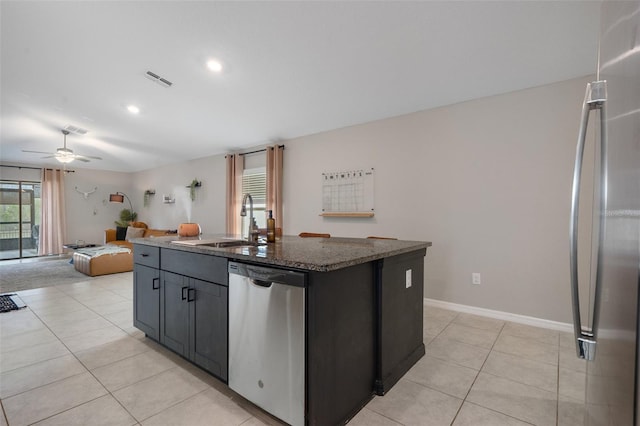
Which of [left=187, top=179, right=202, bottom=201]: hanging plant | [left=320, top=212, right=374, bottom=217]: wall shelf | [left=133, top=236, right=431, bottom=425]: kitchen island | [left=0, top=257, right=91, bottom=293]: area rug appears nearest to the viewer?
[left=133, top=236, right=431, bottom=425]: kitchen island

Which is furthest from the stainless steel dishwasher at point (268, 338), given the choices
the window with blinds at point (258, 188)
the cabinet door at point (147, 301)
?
the window with blinds at point (258, 188)

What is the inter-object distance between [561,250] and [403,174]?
180 cm

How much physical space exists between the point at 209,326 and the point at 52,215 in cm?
870

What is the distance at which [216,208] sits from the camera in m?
6.31

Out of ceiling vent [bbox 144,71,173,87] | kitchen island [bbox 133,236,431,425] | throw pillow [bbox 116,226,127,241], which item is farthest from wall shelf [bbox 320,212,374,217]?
throw pillow [bbox 116,226,127,241]

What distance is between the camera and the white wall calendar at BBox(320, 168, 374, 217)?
13.3 ft

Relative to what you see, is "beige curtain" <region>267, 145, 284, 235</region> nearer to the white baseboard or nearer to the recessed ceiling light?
the recessed ceiling light

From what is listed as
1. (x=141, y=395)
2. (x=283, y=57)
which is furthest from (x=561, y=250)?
(x=141, y=395)

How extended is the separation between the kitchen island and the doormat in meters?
2.17

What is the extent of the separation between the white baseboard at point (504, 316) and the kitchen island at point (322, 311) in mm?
1329

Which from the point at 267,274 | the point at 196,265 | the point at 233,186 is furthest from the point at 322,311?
the point at 233,186

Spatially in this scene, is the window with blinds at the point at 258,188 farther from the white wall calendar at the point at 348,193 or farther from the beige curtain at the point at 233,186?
the white wall calendar at the point at 348,193

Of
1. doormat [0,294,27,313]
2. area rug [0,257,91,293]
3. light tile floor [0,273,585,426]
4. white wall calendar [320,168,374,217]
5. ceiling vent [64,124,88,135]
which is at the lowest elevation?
area rug [0,257,91,293]

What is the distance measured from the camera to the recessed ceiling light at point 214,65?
2.91 m
